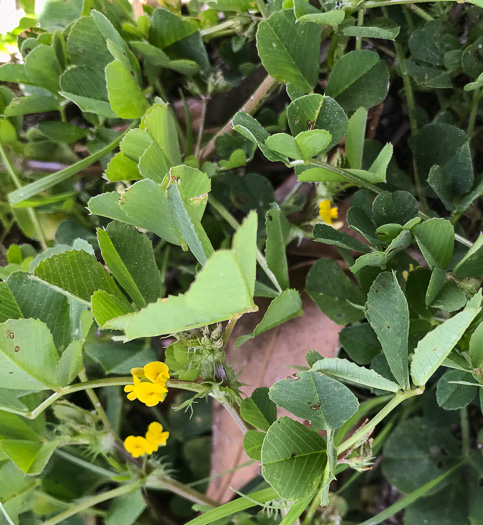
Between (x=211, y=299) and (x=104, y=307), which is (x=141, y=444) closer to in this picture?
(x=104, y=307)

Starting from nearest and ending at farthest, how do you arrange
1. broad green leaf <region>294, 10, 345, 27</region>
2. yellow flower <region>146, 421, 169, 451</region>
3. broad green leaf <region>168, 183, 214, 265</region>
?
broad green leaf <region>168, 183, 214, 265</region> → broad green leaf <region>294, 10, 345, 27</region> → yellow flower <region>146, 421, 169, 451</region>

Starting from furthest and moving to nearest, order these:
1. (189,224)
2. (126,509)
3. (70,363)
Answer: (126,509), (70,363), (189,224)

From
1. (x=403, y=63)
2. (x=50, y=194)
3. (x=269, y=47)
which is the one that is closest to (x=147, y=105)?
(x=269, y=47)

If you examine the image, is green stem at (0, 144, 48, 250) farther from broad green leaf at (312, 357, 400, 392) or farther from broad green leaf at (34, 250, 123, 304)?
broad green leaf at (312, 357, 400, 392)

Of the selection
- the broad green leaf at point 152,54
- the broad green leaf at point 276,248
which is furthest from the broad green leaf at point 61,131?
the broad green leaf at point 276,248

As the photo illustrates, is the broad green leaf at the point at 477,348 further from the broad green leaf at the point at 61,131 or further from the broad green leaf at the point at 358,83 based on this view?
the broad green leaf at the point at 61,131

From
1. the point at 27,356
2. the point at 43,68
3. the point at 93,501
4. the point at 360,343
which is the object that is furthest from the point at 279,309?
the point at 43,68

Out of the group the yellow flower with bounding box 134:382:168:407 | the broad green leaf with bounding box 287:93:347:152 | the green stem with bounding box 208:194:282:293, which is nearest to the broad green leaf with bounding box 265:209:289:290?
the green stem with bounding box 208:194:282:293
